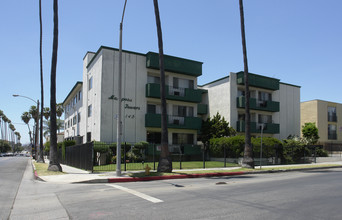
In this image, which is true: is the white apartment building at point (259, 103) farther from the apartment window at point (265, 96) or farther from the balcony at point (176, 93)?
the balcony at point (176, 93)

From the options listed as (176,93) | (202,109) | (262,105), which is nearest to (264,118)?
(262,105)

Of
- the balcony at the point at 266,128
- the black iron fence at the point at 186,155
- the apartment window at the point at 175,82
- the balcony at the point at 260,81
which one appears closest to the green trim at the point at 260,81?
the balcony at the point at 260,81

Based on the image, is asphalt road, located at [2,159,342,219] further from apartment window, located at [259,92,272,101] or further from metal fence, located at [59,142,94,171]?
apartment window, located at [259,92,272,101]

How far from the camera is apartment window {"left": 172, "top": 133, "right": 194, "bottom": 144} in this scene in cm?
3109

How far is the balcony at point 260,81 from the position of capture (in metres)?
33.3

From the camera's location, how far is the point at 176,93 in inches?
1189

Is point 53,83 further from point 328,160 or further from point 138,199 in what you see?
point 328,160

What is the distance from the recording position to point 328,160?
99.8 ft

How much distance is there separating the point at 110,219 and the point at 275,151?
2276cm

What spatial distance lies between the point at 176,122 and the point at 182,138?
2.47 meters

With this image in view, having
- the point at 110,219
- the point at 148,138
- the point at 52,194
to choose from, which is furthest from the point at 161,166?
the point at 148,138

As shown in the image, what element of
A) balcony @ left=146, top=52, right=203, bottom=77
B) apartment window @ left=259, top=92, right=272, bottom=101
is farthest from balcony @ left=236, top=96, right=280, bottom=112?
balcony @ left=146, top=52, right=203, bottom=77

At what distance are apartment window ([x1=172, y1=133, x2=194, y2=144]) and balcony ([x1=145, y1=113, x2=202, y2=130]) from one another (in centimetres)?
149

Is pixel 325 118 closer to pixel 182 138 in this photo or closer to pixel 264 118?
pixel 264 118
